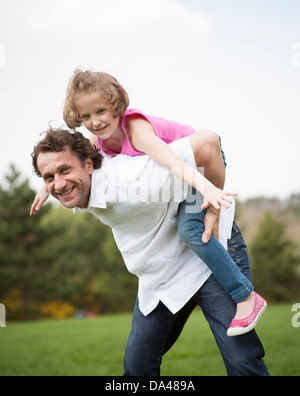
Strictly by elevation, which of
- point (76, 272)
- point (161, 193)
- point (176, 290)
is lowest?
point (76, 272)

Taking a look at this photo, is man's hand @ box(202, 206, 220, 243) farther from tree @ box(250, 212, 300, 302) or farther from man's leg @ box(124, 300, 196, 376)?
tree @ box(250, 212, 300, 302)

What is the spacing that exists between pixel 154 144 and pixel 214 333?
1.11 m

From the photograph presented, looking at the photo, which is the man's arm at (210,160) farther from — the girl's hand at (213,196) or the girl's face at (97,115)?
the girl's face at (97,115)

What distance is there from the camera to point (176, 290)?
2.60 m

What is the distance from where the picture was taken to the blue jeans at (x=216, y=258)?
7.98 ft

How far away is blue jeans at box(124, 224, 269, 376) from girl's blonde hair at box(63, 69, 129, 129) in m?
1.07

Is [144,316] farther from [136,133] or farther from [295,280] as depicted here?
[295,280]

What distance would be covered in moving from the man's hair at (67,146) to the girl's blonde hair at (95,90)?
311 millimetres

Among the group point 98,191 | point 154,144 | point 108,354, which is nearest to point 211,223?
point 154,144

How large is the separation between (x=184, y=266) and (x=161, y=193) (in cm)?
48

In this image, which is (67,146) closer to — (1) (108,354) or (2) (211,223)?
(2) (211,223)
